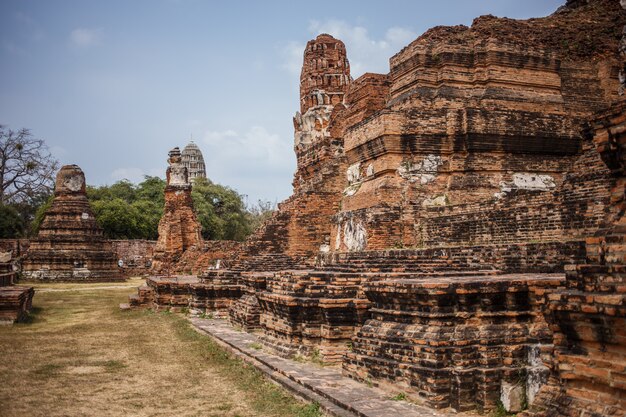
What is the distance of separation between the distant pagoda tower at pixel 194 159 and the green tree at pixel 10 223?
32.8 metres

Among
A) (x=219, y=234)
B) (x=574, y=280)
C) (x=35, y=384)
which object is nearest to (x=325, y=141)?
(x=35, y=384)

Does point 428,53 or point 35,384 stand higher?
point 428,53

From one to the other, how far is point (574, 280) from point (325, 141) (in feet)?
41.7

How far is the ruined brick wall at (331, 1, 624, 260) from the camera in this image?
1121cm

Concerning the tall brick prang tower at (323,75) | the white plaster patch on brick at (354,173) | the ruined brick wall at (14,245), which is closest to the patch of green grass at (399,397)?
the white plaster patch on brick at (354,173)

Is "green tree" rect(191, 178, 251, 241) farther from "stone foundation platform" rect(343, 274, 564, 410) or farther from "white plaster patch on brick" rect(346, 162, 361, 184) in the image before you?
"stone foundation platform" rect(343, 274, 564, 410)

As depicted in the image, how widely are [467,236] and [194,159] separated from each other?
67646 mm

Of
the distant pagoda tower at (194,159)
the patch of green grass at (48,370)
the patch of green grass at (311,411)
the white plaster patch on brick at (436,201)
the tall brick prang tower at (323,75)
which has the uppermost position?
the distant pagoda tower at (194,159)

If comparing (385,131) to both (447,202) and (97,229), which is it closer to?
(447,202)

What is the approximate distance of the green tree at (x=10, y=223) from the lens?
129 feet

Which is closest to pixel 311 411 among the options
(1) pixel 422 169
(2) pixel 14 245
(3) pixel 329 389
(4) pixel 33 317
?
(3) pixel 329 389

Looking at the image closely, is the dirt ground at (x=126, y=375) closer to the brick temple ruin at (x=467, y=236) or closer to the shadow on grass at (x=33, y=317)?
the shadow on grass at (x=33, y=317)

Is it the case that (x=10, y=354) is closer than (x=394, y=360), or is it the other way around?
(x=394, y=360)

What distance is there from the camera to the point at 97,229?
2659 cm
